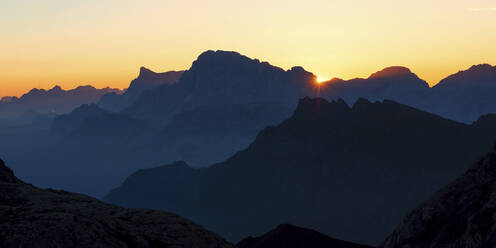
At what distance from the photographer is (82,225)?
66.3ft

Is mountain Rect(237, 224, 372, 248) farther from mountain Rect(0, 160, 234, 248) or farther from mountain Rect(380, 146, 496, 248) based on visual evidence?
mountain Rect(0, 160, 234, 248)

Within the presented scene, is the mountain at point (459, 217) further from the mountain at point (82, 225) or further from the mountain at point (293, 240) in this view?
the mountain at point (293, 240)

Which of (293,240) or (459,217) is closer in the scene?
(459,217)

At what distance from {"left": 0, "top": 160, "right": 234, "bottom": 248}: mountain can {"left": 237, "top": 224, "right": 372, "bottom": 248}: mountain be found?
320ft

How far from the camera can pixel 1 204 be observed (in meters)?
22.5

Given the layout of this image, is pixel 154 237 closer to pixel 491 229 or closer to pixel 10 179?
pixel 10 179

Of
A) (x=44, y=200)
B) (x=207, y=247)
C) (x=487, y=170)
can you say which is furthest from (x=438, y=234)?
(x=44, y=200)

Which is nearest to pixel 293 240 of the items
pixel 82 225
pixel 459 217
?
pixel 459 217

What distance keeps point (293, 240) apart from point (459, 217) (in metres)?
70.3

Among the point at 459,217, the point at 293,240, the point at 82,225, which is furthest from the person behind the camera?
the point at 293,240

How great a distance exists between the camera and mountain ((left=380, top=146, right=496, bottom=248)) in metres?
50.9

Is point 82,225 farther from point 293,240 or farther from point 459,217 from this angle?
point 293,240

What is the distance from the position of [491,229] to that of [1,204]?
4306 cm

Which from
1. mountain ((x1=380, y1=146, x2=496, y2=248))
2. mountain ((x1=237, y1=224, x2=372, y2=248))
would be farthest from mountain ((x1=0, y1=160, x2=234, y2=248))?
mountain ((x1=237, y1=224, x2=372, y2=248))
